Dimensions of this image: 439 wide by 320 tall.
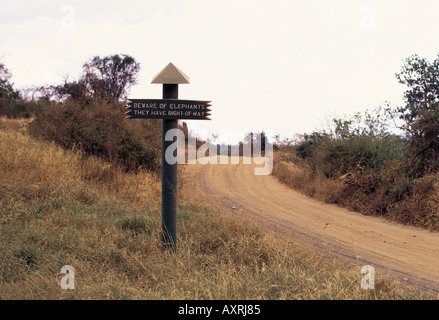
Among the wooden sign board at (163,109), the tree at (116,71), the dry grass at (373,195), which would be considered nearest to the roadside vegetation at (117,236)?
the dry grass at (373,195)

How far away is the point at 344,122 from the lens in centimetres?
1814

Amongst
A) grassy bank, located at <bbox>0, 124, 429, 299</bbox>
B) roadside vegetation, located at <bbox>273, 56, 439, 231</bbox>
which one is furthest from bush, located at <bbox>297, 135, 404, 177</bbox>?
grassy bank, located at <bbox>0, 124, 429, 299</bbox>

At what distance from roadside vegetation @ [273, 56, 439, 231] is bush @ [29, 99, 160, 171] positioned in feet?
21.3

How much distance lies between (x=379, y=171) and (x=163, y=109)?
9.65 meters

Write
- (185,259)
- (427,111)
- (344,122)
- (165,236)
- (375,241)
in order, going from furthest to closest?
(344,122), (427,111), (375,241), (165,236), (185,259)

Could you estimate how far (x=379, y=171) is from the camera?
14109mm

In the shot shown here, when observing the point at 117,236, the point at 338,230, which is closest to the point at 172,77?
the point at 117,236

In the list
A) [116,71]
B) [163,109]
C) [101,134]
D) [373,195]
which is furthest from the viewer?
[116,71]

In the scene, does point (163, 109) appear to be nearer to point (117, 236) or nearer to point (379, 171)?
point (117, 236)

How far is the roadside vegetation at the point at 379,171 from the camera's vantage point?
1159 centimetres

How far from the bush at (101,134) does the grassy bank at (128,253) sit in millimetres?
2409
